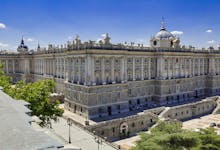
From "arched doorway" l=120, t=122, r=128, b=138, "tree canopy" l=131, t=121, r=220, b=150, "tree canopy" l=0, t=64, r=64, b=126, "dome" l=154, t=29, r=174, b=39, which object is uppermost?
"dome" l=154, t=29, r=174, b=39

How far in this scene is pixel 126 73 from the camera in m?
53.1

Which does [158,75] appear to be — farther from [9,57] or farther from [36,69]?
[9,57]

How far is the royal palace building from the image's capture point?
4753 cm

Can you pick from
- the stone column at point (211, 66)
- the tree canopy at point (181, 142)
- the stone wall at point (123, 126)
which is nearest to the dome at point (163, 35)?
A: the stone column at point (211, 66)

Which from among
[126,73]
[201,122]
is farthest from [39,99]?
[201,122]

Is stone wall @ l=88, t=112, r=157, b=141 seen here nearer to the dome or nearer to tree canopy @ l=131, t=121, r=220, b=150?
tree canopy @ l=131, t=121, r=220, b=150

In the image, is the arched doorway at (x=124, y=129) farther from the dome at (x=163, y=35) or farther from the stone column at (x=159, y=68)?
the dome at (x=163, y=35)

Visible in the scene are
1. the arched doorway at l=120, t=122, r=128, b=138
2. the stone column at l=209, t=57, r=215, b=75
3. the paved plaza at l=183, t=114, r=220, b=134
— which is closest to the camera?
the arched doorway at l=120, t=122, r=128, b=138

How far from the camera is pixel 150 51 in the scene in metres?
60.1

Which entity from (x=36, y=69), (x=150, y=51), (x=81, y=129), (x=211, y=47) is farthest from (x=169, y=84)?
(x=36, y=69)

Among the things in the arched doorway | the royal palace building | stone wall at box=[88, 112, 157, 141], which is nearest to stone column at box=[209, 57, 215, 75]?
→ the royal palace building

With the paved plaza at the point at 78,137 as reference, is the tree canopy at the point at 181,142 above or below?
above

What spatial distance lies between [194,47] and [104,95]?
38217 mm

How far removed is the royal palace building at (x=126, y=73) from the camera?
47531 mm
